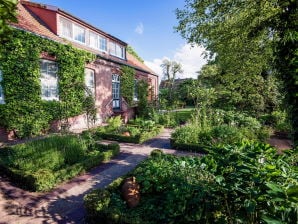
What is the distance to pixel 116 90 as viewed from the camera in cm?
1816

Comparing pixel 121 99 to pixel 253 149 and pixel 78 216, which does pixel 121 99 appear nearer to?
pixel 78 216

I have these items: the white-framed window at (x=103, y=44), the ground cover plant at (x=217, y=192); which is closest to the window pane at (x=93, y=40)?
the white-framed window at (x=103, y=44)

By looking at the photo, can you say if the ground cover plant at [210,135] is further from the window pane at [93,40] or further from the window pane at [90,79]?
the window pane at [93,40]

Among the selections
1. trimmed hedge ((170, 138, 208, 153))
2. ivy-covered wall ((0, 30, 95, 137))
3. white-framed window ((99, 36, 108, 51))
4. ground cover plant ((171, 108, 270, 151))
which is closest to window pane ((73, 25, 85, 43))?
white-framed window ((99, 36, 108, 51))

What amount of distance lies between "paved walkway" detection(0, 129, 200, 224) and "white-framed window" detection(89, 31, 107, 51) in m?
11.5

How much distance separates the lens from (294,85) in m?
5.81

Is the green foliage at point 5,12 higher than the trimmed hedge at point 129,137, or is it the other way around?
the green foliage at point 5,12

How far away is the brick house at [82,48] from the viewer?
456 inches

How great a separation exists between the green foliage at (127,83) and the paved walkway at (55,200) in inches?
473

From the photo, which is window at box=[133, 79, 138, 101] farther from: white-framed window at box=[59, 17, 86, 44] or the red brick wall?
the red brick wall

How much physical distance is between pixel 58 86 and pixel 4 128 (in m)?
3.55

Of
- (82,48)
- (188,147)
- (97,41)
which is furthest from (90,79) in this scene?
(188,147)

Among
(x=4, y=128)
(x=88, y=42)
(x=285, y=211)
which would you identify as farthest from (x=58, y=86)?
(x=285, y=211)

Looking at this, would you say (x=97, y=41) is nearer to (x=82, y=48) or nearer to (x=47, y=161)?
(x=82, y=48)
